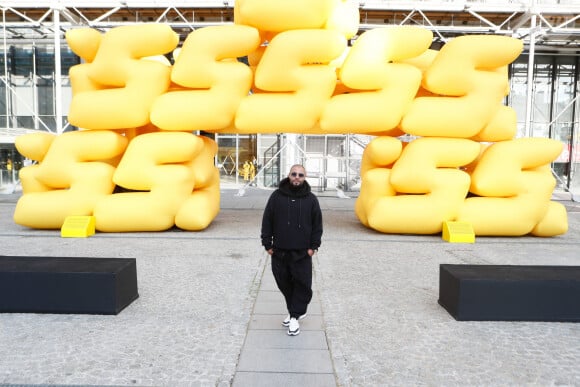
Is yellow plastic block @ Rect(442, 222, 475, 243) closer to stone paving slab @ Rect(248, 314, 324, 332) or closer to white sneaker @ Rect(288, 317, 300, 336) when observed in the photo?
stone paving slab @ Rect(248, 314, 324, 332)

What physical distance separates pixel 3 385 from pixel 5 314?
1379mm

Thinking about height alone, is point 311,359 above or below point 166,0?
below

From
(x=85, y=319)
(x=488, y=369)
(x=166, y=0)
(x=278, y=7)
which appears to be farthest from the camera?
(x=166, y=0)

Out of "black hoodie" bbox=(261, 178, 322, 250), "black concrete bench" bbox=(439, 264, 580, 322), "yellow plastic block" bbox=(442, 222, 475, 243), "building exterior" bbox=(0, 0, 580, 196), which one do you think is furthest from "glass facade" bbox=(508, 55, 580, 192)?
"black hoodie" bbox=(261, 178, 322, 250)

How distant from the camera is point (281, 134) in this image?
15656mm

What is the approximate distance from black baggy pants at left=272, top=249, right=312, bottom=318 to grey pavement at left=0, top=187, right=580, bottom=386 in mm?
238

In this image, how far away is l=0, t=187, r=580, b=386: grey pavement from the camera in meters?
2.81

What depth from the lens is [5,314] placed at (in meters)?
3.84

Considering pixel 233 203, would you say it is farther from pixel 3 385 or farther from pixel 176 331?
pixel 3 385

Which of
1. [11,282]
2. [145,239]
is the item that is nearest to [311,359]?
[11,282]

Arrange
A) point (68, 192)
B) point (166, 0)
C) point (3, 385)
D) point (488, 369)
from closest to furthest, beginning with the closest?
point (3, 385), point (488, 369), point (68, 192), point (166, 0)

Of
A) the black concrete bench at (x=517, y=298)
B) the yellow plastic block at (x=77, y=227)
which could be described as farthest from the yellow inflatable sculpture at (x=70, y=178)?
the black concrete bench at (x=517, y=298)

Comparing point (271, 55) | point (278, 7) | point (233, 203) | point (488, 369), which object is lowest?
point (233, 203)

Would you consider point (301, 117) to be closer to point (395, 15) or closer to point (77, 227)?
point (77, 227)
